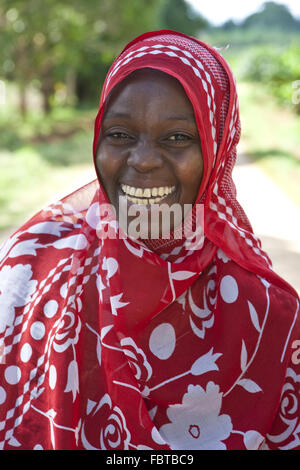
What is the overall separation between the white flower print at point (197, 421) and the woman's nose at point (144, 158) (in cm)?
69

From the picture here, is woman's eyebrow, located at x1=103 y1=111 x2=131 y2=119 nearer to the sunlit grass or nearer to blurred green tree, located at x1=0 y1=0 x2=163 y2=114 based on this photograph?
the sunlit grass

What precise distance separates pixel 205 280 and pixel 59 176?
8347 mm

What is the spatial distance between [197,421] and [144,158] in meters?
0.83

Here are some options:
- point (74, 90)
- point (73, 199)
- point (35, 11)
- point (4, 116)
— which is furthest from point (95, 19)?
point (73, 199)

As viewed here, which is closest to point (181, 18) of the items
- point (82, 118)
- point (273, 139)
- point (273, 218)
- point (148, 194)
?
point (82, 118)

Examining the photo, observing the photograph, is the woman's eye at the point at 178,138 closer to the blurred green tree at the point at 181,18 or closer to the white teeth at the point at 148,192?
the white teeth at the point at 148,192

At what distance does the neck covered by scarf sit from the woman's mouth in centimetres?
12

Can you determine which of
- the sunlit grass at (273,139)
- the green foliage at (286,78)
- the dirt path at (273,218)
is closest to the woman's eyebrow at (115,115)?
the dirt path at (273,218)

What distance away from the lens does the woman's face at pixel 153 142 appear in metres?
1.52

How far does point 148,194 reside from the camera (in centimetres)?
155

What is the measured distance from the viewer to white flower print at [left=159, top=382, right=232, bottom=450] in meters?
1.62

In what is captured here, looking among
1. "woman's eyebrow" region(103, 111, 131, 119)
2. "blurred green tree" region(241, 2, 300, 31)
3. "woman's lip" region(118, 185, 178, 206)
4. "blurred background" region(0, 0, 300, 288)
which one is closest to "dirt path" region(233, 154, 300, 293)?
"blurred background" region(0, 0, 300, 288)

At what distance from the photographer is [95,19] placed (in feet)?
58.0

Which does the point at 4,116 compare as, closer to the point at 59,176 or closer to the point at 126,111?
the point at 59,176
